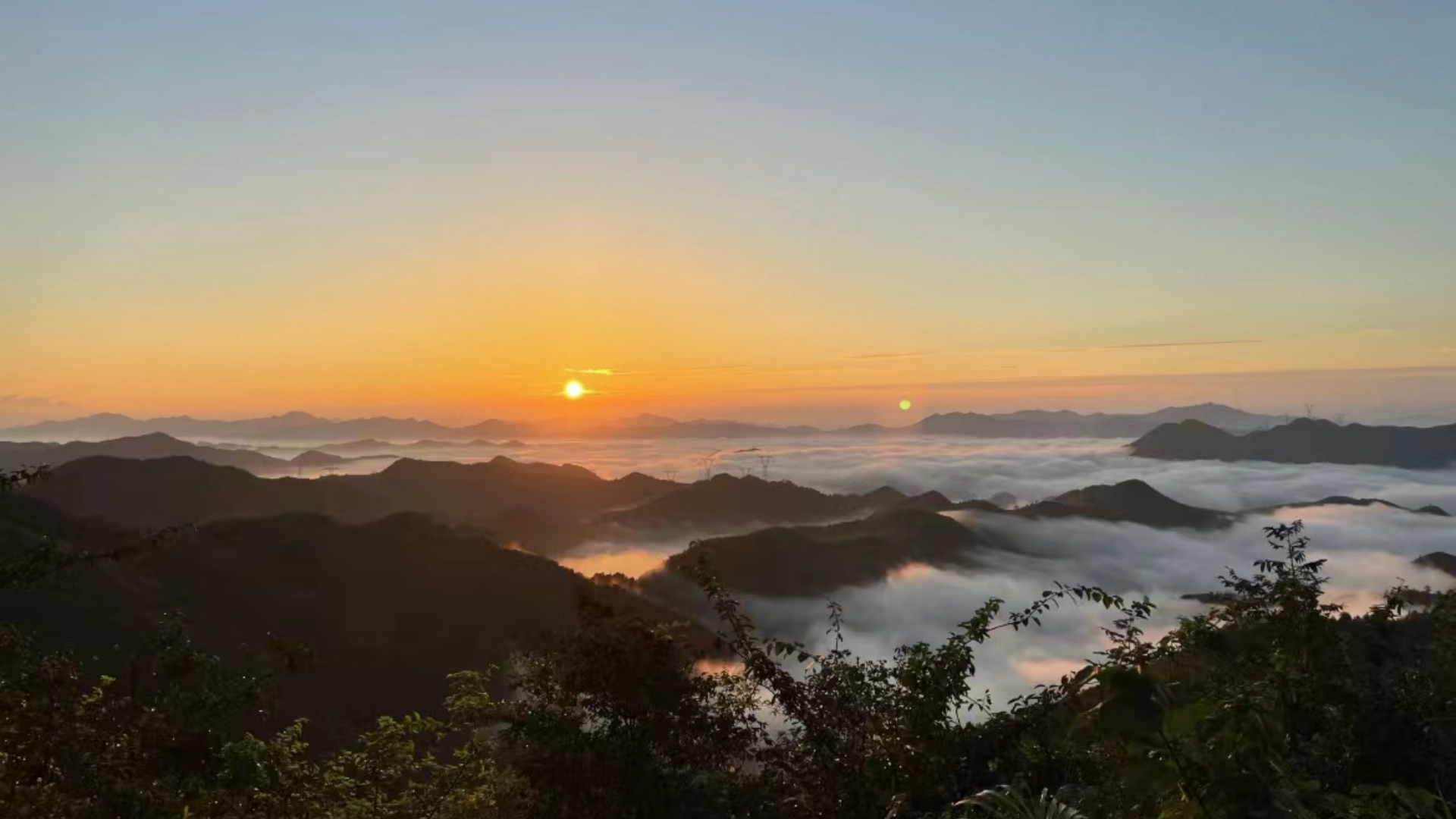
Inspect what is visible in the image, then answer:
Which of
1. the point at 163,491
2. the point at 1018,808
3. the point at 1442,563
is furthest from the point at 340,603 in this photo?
the point at 1442,563

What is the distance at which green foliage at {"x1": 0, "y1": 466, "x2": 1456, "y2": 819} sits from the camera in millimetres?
9094

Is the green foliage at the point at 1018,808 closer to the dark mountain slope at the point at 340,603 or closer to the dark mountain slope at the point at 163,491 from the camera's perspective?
the dark mountain slope at the point at 340,603

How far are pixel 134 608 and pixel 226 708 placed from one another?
73.2 meters

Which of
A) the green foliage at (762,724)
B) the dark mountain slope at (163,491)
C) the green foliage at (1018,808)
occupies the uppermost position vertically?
the green foliage at (1018,808)

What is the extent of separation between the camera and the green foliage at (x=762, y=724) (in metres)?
9.09

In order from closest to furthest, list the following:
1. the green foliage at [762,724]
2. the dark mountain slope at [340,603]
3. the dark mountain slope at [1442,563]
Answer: the green foliage at [762,724] → the dark mountain slope at [340,603] → the dark mountain slope at [1442,563]

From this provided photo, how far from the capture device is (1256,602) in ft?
44.4

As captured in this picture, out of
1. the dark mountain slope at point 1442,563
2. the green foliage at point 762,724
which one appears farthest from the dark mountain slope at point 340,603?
the dark mountain slope at point 1442,563

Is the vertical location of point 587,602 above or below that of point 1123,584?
above

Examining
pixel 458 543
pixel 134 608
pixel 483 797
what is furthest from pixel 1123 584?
pixel 483 797

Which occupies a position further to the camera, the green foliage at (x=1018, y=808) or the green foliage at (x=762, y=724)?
the green foliage at (x=762, y=724)

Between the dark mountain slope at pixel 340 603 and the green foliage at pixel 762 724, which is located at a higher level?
the green foliage at pixel 762 724

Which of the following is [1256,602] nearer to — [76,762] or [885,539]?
[76,762]

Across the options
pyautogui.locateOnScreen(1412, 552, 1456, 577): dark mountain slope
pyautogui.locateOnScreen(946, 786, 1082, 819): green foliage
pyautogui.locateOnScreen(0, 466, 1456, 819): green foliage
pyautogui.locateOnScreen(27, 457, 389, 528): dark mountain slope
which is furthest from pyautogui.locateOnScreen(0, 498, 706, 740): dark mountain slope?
pyautogui.locateOnScreen(1412, 552, 1456, 577): dark mountain slope
